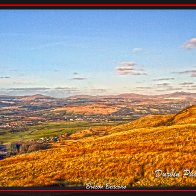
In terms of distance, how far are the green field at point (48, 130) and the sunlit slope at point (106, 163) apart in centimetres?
31

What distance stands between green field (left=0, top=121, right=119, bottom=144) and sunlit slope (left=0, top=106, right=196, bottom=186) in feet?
1.03

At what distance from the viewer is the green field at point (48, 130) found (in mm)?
11844

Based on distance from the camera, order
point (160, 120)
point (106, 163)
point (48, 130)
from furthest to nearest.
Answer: point (160, 120), point (48, 130), point (106, 163)

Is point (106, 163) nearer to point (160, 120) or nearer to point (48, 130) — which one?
point (48, 130)

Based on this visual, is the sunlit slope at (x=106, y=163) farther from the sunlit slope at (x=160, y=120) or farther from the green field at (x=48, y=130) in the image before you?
the green field at (x=48, y=130)

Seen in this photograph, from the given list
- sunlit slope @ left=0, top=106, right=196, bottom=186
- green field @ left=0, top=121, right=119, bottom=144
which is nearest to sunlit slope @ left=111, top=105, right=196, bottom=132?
sunlit slope @ left=0, top=106, right=196, bottom=186

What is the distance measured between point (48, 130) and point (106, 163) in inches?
64.4

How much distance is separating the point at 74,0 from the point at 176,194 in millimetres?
5037

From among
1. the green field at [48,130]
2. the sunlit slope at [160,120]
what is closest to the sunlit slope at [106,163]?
the sunlit slope at [160,120]

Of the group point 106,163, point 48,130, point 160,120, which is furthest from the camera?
point 160,120

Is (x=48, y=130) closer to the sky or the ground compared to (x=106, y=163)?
closer to the sky

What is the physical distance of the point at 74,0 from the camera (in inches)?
441

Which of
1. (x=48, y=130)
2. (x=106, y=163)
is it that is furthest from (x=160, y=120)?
(x=48, y=130)

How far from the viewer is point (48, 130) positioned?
12.0 metres
